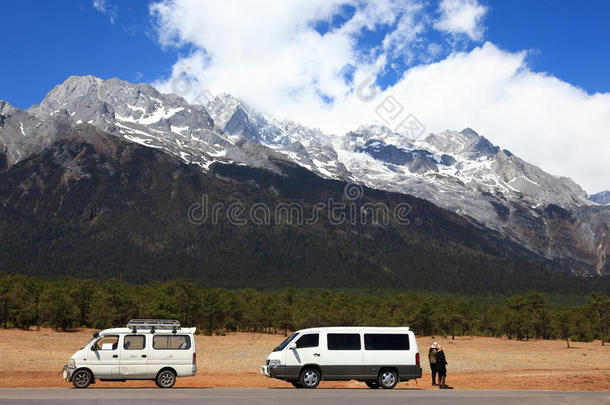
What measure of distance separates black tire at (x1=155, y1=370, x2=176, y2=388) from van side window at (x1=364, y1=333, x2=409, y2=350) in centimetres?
998

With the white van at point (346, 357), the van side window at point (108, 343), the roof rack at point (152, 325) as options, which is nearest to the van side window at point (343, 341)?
the white van at point (346, 357)

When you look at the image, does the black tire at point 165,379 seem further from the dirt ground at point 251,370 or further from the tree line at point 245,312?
the tree line at point 245,312

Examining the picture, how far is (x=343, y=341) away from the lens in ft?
102

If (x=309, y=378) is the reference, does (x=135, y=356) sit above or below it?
above

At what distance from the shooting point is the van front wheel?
3066cm

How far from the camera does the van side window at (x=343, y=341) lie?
3088 centimetres

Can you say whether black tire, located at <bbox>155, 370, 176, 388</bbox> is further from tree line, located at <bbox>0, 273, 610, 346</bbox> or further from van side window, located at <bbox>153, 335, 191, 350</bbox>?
tree line, located at <bbox>0, 273, 610, 346</bbox>

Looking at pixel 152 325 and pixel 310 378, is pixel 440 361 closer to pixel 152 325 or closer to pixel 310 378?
pixel 310 378

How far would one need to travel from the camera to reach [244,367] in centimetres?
4775

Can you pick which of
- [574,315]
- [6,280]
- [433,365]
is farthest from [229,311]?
[433,365]

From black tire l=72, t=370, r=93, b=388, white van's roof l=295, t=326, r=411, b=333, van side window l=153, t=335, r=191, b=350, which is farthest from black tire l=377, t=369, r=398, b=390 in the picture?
black tire l=72, t=370, r=93, b=388

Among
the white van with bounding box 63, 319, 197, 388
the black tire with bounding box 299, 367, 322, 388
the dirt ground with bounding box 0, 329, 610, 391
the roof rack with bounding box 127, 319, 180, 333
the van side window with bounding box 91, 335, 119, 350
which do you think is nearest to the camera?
the white van with bounding box 63, 319, 197, 388

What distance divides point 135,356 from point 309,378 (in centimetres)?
882

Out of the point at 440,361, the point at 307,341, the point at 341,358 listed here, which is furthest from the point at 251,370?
the point at 440,361
